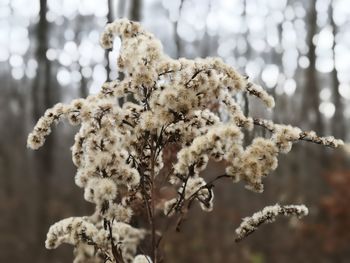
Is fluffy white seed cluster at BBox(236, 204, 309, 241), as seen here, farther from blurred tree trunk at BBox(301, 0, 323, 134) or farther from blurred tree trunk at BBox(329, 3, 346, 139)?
blurred tree trunk at BBox(329, 3, 346, 139)

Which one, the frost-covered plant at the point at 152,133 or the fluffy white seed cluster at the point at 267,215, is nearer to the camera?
the frost-covered plant at the point at 152,133

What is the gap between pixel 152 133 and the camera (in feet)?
7.81

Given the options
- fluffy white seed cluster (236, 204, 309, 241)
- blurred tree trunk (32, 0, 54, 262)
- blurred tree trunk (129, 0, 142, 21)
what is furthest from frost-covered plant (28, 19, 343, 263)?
blurred tree trunk (32, 0, 54, 262)

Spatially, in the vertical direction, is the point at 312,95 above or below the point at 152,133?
above

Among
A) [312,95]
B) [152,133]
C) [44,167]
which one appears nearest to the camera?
[152,133]

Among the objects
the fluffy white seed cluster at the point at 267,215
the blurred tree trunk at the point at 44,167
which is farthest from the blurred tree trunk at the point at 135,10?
the blurred tree trunk at the point at 44,167

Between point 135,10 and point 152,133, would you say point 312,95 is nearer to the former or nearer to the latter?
point 135,10

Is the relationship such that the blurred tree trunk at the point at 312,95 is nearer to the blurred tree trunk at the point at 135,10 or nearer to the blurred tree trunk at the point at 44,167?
the blurred tree trunk at the point at 44,167

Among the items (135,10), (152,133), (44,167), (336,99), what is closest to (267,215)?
(152,133)

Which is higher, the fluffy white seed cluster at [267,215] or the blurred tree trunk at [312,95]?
the blurred tree trunk at [312,95]

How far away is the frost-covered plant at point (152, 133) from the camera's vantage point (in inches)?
89.3

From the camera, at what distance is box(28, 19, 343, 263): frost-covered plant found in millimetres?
2268

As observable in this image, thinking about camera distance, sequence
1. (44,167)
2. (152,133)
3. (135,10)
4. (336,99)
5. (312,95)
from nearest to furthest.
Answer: (152,133) < (135,10) < (44,167) < (312,95) < (336,99)

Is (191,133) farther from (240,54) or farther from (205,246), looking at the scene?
(240,54)
